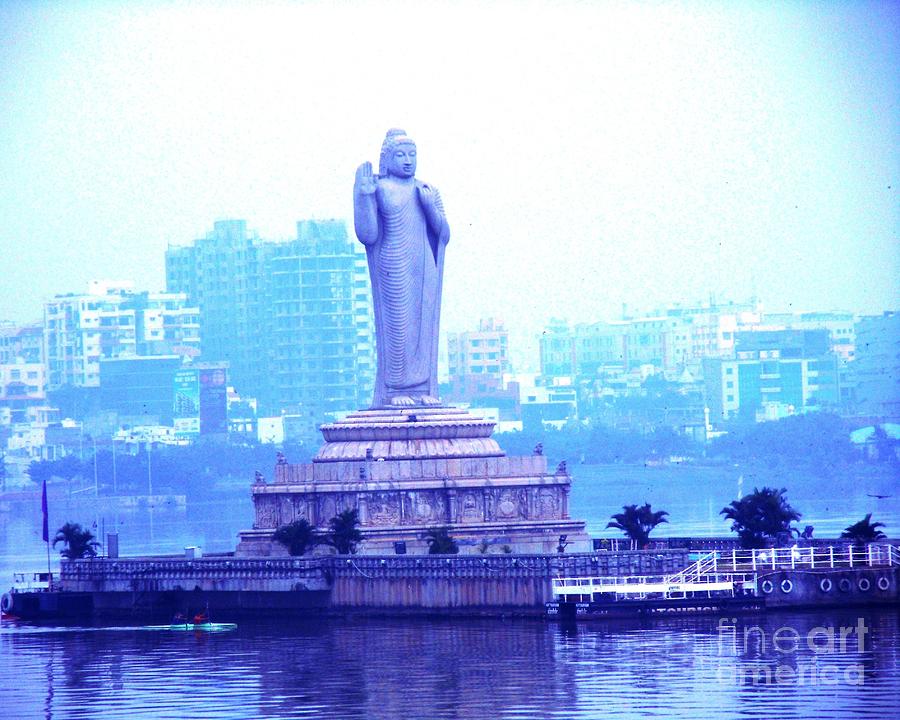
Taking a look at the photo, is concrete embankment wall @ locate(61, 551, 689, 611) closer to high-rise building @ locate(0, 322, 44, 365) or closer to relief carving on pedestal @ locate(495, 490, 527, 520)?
relief carving on pedestal @ locate(495, 490, 527, 520)

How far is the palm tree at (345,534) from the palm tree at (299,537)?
39cm

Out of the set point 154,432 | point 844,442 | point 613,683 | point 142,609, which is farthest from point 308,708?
point 154,432

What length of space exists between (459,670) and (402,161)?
45.3ft

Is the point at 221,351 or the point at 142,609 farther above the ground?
the point at 221,351

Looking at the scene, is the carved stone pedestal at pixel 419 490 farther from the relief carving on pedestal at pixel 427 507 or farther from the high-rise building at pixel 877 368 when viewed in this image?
the high-rise building at pixel 877 368

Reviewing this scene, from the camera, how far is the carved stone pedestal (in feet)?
160

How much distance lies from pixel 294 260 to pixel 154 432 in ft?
53.1

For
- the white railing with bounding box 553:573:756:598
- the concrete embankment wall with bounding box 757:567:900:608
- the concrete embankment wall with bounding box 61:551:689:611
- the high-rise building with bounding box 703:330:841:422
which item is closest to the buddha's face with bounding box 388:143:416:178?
the concrete embankment wall with bounding box 61:551:689:611

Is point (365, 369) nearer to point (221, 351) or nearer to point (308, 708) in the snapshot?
point (221, 351)

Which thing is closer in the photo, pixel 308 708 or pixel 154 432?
pixel 308 708

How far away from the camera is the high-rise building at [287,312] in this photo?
157 meters

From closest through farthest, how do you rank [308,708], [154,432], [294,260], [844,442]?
[308,708]
[844,442]
[154,432]
[294,260]

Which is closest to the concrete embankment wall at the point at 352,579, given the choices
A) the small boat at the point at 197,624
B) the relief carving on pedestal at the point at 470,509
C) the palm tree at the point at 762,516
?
the small boat at the point at 197,624

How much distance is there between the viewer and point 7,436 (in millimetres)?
155750
